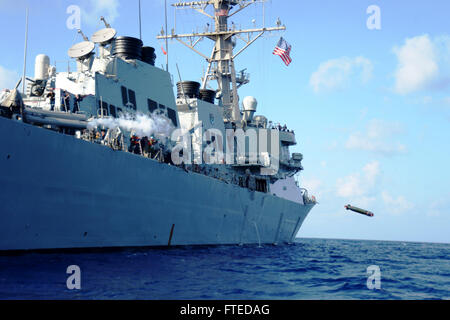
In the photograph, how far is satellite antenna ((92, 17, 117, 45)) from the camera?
778 inches

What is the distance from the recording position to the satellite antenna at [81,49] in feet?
61.7

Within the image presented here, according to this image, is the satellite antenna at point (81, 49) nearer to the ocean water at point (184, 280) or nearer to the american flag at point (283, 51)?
the ocean water at point (184, 280)

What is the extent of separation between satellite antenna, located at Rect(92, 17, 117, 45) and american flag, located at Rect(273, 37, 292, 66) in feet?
40.9

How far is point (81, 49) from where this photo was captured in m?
19.0

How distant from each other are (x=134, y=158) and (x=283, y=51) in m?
16.0

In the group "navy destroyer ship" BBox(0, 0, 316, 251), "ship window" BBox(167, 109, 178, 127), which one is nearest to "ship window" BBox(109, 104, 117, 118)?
"navy destroyer ship" BBox(0, 0, 316, 251)

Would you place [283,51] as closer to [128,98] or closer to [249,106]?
[249,106]

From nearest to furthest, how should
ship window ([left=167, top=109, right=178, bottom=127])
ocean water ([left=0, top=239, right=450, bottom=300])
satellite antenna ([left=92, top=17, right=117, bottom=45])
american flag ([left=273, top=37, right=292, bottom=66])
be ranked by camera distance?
ocean water ([left=0, top=239, right=450, bottom=300]), satellite antenna ([left=92, top=17, right=117, bottom=45]), ship window ([left=167, top=109, right=178, bottom=127]), american flag ([left=273, top=37, right=292, bottom=66])

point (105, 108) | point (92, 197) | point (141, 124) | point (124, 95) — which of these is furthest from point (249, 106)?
point (92, 197)

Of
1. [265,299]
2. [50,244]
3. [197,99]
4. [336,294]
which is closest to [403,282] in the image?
[336,294]

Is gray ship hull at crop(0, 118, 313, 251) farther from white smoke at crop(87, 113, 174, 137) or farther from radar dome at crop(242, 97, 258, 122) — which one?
radar dome at crop(242, 97, 258, 122)

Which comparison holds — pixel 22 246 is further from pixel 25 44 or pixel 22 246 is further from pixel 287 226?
pixel 287 226

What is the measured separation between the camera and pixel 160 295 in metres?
8.88

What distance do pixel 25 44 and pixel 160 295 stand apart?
455 inches
